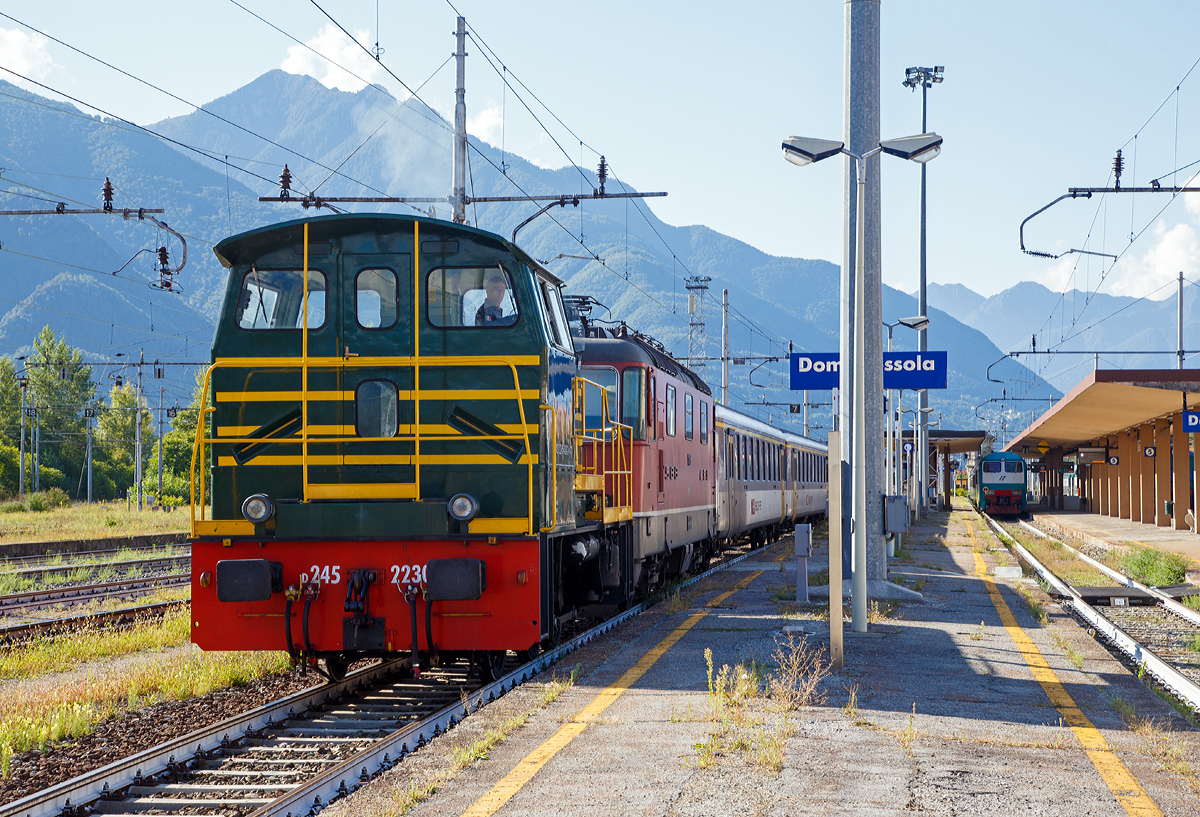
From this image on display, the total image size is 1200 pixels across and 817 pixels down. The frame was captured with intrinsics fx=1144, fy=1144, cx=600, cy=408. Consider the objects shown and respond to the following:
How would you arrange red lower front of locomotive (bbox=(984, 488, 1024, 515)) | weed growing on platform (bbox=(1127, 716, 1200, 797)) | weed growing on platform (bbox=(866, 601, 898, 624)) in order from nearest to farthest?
weed growing on platform (bbox=(1127, 716, 1200, 797))
weed growing on platform (bbox=(866, 601, 898, 624))
red lower front of locomotive (bbox=(984, 488, 1024, 515))

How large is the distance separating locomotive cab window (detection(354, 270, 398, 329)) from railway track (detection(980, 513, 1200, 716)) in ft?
22.5

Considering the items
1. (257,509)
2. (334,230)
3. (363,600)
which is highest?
(334,230)

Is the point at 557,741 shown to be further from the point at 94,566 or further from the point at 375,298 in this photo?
the point at 94,566

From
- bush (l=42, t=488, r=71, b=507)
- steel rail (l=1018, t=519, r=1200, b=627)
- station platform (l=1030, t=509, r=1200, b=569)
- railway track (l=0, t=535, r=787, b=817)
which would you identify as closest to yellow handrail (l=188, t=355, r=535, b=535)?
railway track (l=0, t=535, r=787, b=817)

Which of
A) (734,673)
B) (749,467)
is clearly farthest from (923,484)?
(734,673)

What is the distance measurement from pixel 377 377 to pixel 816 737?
14.0 feet

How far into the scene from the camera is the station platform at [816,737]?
222 inches

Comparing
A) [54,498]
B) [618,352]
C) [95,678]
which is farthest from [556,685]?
[54,498]

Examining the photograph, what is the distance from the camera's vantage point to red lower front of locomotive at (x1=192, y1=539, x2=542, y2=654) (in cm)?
846

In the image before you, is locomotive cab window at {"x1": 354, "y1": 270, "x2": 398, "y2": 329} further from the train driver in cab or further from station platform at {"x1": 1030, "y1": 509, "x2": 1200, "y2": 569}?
station platform at {"x1": 1030, "y1": 509, "x2": 1200, "y2": 569}

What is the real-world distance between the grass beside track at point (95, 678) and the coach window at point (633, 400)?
5.12 m

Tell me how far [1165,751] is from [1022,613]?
7.25 m

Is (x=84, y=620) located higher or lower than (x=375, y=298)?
lower

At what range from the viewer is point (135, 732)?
7.83 metres
